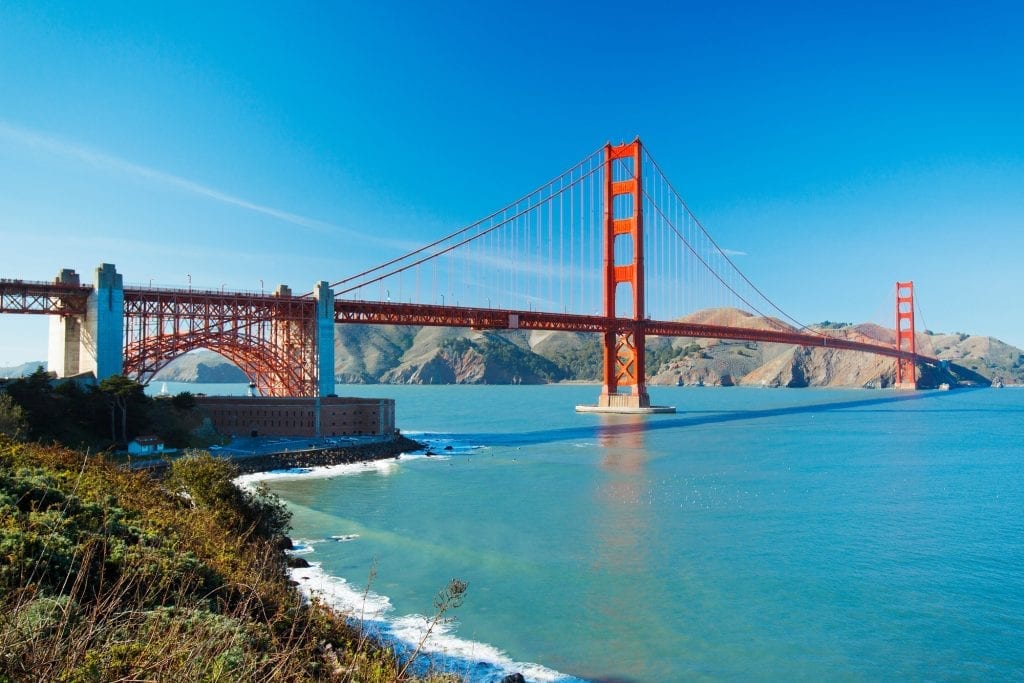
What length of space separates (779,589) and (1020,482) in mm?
19081

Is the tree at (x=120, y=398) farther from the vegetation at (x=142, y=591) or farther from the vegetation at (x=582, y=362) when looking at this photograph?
the vegetation at (x=582, y=362)

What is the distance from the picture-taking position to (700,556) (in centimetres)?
1631

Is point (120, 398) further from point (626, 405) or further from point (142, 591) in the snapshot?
point (626, 405)

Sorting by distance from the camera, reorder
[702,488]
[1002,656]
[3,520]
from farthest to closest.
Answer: [702,488] < [1002,656] < [3,520]

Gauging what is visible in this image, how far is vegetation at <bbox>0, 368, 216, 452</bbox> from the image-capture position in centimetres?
2588

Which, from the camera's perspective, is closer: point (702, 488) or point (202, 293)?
point (702, 488)

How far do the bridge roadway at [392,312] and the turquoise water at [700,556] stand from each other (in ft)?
44.3

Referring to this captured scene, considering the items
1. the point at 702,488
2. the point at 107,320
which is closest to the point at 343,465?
the point at 107,320

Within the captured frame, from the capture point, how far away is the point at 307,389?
41.1m

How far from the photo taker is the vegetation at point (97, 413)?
25.9m

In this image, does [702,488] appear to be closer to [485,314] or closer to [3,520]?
[3,520]

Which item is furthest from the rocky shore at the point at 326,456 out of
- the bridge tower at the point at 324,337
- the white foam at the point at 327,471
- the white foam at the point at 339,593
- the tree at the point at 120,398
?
the white foam at the point at 339,593

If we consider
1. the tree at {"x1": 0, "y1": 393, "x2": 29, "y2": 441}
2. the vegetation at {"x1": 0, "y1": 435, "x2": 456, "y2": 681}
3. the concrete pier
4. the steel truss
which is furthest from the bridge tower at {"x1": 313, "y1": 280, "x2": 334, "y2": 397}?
the concrete pier

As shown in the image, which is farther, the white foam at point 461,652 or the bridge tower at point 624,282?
the bridge tower at point 624,282
